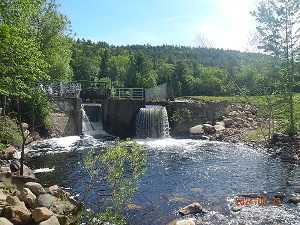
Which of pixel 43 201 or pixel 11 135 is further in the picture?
pixel 11 135

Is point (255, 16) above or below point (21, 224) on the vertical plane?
above

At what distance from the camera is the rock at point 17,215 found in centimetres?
684

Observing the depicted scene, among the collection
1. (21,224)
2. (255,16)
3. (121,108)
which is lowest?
(21,224)

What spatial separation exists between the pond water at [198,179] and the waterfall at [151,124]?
478 centimetres

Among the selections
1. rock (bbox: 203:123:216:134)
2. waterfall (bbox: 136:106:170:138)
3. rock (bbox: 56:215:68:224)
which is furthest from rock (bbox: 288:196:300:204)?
waterfall (bbox: 136:106:170:138)

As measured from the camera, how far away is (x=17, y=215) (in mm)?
6977

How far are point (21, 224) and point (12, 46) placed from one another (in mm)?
5371

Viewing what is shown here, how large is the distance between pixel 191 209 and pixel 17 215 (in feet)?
17.9

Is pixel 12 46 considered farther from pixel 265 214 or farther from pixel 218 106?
pixel 218 106

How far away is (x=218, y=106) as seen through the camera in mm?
28891

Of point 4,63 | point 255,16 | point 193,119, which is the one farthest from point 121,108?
point 4,63

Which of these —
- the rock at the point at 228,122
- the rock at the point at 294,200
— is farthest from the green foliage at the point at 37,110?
the rock at the point at 294,200

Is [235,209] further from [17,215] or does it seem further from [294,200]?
[17,215]
